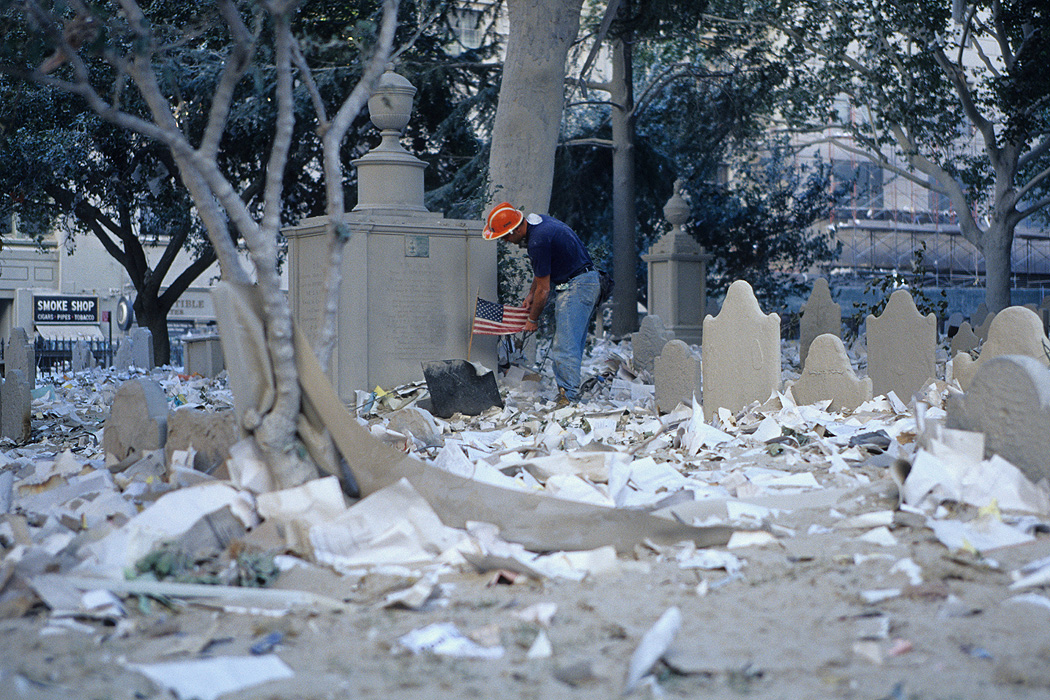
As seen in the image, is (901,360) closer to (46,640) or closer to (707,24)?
(46,640)

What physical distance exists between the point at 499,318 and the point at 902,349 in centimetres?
363

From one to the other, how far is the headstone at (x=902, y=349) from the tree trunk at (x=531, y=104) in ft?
17.3

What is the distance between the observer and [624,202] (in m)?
20.3

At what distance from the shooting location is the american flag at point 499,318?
9.32 metres

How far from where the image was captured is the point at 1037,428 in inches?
172

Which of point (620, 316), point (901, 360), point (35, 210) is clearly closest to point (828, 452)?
point (901, 360)

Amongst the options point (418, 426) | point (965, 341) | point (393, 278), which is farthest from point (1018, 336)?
point (965, 341)

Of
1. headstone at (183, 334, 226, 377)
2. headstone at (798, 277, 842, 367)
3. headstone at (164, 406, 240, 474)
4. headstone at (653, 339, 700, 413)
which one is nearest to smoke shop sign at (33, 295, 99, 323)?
headstone at (183, 334, 226, 377)

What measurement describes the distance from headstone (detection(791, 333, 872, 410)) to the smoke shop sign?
1384 inches

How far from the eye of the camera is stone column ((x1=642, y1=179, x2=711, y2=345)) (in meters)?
18.1

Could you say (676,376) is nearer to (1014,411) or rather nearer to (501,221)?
(501,221)

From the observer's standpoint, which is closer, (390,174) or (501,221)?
(501,221)

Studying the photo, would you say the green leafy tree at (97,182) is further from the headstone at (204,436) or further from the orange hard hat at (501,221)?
the headstone at (204,436)

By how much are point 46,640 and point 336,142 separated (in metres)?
2.69
